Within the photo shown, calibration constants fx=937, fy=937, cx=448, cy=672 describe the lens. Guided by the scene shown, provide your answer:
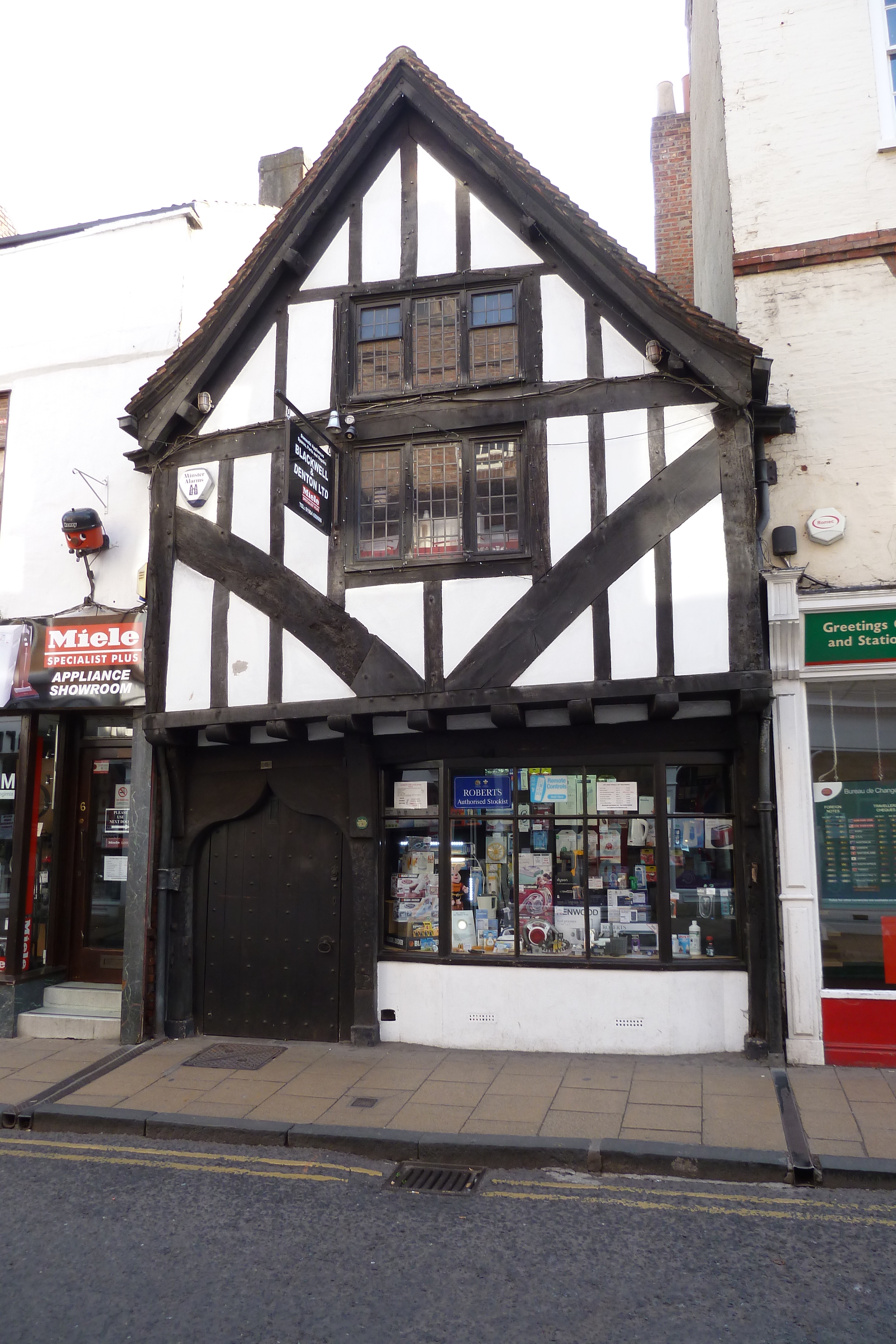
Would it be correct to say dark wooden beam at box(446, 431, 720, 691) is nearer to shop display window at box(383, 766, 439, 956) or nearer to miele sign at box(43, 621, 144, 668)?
shop display window at box(383, 766, 439, 956)

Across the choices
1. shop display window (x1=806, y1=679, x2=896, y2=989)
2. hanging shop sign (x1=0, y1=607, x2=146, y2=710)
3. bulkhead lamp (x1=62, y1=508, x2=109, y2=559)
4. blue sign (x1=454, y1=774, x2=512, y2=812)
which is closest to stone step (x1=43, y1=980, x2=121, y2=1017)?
hanging shop sign (x1=0, y1=607, x2=146, y2=710)

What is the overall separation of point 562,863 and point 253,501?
14.9 feet

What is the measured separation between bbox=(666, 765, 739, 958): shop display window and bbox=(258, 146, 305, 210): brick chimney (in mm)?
9665

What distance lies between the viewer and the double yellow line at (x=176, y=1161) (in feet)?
20.0

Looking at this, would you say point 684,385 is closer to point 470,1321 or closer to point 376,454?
point 376,454

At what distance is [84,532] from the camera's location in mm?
9797

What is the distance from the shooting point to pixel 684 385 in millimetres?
8109

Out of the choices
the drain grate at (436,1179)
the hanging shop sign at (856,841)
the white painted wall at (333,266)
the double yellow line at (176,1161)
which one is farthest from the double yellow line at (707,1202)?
the white painted wall at (333,266)

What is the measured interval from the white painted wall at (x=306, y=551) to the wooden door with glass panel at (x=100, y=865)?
303 centimetres

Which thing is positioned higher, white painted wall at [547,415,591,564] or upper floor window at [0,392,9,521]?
upper floor window at [0,392,9,521]

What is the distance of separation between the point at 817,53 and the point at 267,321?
5.79 meters

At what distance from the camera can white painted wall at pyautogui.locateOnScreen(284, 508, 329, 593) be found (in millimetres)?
8773

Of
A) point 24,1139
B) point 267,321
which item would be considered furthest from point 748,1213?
point 267,321

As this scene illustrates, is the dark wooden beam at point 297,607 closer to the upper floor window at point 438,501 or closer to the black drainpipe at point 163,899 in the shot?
the upper floor window at point 438,501
